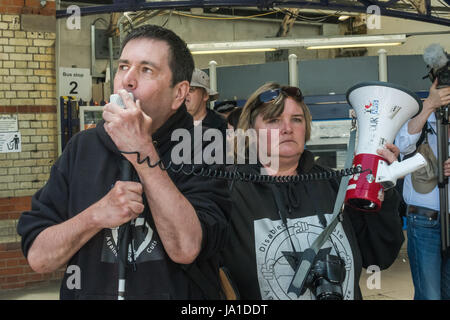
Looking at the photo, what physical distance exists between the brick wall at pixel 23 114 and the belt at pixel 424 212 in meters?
4.45

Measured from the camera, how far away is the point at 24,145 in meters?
6.15

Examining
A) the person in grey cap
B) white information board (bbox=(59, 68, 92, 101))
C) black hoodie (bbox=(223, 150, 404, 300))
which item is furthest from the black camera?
white information board (bbox=(59, 68, 92, 101))

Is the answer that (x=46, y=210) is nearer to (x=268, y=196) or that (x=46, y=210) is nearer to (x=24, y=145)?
(x=268, y=196)

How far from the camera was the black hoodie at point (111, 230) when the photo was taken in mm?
1454

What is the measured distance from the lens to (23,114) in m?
6.15

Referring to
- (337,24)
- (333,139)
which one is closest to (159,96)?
(333,139)

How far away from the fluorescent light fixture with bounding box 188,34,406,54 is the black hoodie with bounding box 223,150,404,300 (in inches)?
202

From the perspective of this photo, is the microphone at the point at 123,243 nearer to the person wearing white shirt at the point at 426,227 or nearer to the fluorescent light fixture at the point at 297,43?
the person wearing white shirt at the point at 426,227

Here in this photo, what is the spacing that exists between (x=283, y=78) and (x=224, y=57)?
8925 mm

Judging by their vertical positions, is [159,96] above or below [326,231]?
above

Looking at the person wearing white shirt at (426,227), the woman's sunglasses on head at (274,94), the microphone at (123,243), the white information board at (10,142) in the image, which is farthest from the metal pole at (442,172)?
the white information board at (10,142)

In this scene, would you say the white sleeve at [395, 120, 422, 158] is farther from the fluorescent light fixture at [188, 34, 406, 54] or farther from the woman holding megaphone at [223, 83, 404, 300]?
the fluorescent light fixture at [188, 34, 406, 54]

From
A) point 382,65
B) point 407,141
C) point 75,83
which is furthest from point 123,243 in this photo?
point 75,83

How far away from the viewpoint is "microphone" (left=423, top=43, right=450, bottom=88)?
3008mm
